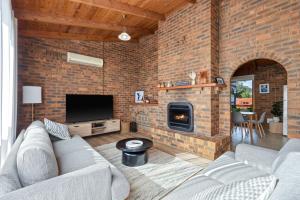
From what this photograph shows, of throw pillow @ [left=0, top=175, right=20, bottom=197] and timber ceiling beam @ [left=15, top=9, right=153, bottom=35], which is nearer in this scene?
throw pillow @ [left=0, top=175, right=20, bottom=197]

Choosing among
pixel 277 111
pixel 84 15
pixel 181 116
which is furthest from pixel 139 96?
pixel 277 111

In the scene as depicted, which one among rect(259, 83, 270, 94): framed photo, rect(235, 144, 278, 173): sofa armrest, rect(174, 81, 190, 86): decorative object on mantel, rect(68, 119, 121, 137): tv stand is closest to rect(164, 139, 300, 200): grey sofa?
rect(235, 144, 278, 173): sofa armrest

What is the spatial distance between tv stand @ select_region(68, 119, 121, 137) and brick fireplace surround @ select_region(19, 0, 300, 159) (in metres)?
0.49

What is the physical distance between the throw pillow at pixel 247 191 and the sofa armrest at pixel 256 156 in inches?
36.5

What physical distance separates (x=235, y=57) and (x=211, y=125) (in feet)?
4.77

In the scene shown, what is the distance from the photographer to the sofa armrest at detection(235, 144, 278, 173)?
5.39 ft

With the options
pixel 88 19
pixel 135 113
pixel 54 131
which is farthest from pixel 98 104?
pixel 88 19

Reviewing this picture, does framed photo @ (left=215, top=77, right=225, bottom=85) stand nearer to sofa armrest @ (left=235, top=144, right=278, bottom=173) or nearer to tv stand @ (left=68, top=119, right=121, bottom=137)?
sofa armrest @ (left=235, top=144, right=278, bottom=173)

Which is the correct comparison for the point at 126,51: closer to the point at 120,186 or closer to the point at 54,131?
the point at 54,131

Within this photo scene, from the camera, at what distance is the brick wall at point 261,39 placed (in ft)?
8.05

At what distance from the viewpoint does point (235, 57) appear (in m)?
3.12

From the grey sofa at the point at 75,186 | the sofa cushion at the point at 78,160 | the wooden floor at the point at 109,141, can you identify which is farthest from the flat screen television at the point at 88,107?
the grey sofa at the point at 75,186

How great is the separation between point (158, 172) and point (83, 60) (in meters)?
3.73

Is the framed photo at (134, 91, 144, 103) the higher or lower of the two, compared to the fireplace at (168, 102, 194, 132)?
higher
